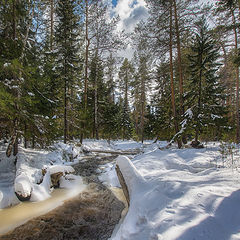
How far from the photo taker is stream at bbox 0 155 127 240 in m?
3.17

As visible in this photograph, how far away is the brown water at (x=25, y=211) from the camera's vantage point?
343 cm

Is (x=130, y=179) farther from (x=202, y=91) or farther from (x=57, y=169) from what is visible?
(x=202, y=91)

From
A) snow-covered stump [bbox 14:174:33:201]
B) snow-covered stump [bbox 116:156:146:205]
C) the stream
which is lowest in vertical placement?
the stream

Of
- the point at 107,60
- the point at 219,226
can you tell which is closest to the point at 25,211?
the point at 219,226

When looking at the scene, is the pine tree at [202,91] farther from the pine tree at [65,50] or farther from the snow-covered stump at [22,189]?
the pine tree at [65,50]

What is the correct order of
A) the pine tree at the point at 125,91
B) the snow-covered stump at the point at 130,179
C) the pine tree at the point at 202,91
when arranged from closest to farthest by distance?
the snow-covered stump at the point at 130,179 → the pine tree at the point at 202,91 → the pine tree at the point at 125,91

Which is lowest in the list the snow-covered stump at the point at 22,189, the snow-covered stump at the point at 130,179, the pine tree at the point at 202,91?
the snow-covered stump at the point at 22,189

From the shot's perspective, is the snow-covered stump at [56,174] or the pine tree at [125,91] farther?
the pine tree at [125,91]

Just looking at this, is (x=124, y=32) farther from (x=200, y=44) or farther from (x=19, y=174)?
(x=19, y=174)

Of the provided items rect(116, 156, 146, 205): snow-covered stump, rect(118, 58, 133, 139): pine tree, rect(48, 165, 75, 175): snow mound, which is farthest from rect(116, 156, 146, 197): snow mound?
rect(118, 58, 133, 139): pine tree

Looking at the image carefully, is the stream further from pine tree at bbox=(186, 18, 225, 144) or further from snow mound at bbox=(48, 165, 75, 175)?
pine tree at bbox=(186, 18, 225, 144)

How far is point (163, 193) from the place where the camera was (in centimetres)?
297

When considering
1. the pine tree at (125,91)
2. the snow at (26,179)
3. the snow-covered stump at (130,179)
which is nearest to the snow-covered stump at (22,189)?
the snow at (26,179)

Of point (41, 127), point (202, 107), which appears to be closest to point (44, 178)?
point (41, 127)
